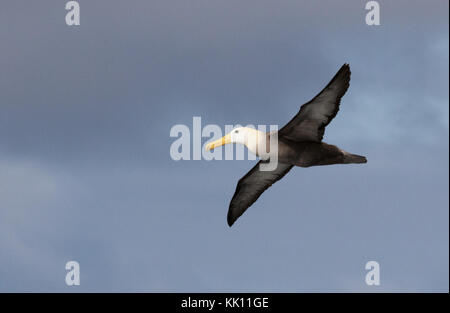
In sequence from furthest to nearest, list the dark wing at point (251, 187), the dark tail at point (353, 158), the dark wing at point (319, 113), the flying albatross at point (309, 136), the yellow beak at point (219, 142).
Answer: the dark wing at point (251, 187) → the yellow beak at point (219, 142) → the dark tail at point (353, 158) → the flying albatross at point (309, 136) → the dark wing at point (319, 113)

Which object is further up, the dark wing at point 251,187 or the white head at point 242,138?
the white head at point 242,138

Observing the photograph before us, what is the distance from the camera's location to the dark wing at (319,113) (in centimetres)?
1473

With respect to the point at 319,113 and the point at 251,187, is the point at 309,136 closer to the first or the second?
the point at 319,113

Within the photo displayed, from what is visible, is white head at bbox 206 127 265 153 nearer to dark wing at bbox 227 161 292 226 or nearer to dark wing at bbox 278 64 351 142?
dark wing at bbox 278 64 351 142

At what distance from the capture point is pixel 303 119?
623 inches

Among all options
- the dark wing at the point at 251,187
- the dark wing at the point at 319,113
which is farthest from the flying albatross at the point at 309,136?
the dark wing at the point at 251,187

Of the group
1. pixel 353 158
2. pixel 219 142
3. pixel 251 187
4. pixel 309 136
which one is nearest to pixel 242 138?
pixel 219 142

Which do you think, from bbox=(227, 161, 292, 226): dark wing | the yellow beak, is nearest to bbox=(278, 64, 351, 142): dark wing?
the yellow beak

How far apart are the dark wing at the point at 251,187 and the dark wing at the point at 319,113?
222 centimetres

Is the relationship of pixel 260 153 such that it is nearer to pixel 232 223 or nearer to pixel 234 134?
pixel 234 134

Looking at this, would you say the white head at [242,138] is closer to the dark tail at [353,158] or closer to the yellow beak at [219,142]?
the yellow beak at [219,142]
